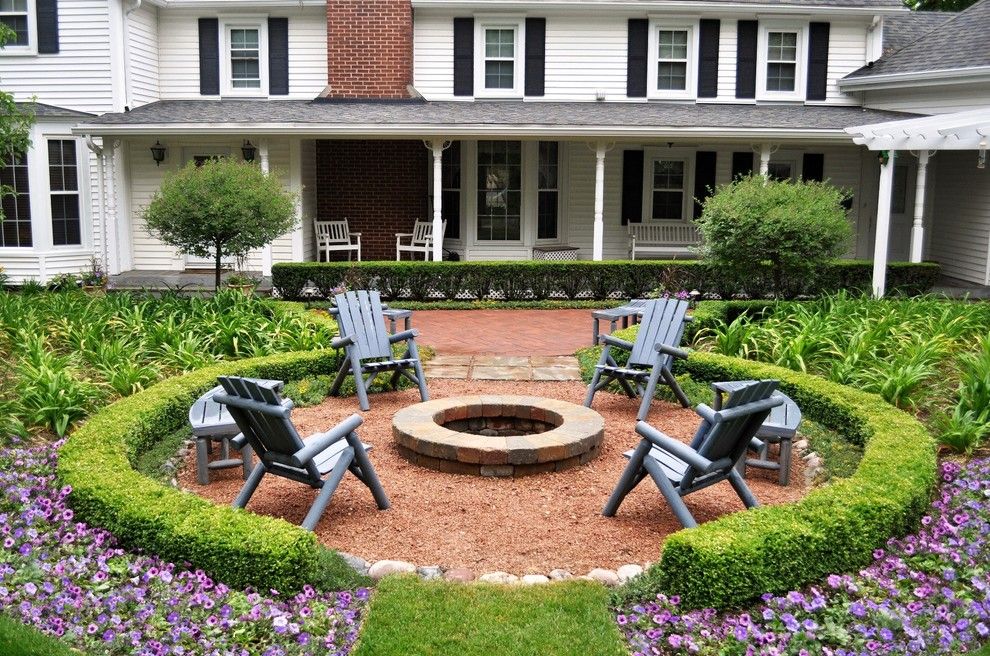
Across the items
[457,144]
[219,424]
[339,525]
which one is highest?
[457,144]

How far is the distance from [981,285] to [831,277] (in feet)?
10.9

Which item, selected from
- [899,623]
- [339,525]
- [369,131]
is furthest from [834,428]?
[369,131]

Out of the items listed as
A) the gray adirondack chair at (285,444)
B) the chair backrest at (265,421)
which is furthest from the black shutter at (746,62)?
the chair backrest at (265,421)

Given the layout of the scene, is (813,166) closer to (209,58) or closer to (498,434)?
(209,58)

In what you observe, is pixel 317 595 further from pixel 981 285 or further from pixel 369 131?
pixel 981 285

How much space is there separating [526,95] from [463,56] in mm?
1459

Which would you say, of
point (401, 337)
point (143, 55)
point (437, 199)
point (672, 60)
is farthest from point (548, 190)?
point (401, 337)

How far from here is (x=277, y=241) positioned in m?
17.2

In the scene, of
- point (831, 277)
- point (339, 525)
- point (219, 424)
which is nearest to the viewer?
point (339, 525)

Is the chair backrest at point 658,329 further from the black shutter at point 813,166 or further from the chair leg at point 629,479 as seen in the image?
the black shutter at point 813,166

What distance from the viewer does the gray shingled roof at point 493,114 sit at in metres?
15.6

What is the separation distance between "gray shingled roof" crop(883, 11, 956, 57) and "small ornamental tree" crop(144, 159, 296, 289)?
1328 centimetres

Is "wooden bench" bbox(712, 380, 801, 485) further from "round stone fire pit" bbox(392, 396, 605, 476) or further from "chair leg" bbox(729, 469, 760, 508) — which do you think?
"round stone fire pit" bbox(392, 396, 605, 476)

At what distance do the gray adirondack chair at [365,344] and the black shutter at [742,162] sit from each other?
11.7m
